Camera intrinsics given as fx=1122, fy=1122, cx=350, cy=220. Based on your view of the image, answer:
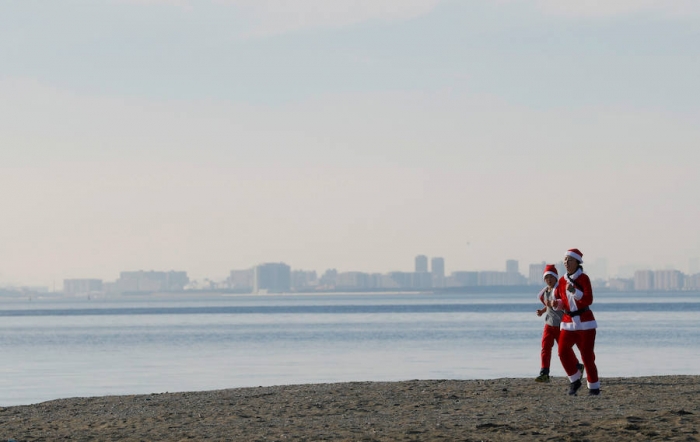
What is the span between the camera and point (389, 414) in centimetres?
1358

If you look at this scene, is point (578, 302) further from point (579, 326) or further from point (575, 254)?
point (575, 254)

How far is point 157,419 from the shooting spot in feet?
45.0

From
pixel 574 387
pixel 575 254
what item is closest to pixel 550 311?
pixel 574 387

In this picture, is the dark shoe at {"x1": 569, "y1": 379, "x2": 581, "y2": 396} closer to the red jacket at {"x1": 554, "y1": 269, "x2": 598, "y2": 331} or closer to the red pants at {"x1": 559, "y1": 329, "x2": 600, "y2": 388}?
the red pants at {"x1": 559, "y1": 329, "x2": 600, "y2": 388}

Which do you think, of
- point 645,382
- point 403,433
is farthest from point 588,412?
point 645,382

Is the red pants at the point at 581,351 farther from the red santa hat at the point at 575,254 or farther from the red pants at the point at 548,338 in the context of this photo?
the red pants at the point at 548,338

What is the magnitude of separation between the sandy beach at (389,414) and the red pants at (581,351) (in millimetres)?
318

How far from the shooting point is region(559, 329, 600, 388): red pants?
48.1 ft

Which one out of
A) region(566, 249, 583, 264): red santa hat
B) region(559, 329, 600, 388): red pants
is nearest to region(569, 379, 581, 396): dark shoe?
region(559, 329, 600, 388): red pants

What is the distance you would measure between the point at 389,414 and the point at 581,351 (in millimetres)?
2858

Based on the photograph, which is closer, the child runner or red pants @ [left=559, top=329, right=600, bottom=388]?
red pants @ [left=559, top=329, right=600, bottom=388]

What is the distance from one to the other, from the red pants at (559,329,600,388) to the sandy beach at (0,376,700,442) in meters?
0.32

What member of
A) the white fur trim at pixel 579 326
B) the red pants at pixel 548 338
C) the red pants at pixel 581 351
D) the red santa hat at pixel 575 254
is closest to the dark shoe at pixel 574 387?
the red pants at pixel 581 351

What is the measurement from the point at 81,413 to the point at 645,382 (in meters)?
8.20
